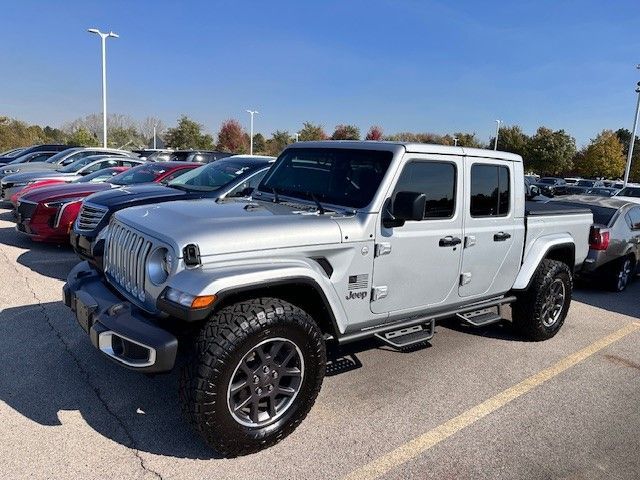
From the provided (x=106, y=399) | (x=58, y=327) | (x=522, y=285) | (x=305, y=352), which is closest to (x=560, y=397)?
(x=522, y=285)

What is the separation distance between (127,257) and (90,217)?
9.98ft

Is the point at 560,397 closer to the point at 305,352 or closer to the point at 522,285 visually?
the point at 522,285

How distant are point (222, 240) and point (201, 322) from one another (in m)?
0.52

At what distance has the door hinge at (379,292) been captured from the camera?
3471 mm

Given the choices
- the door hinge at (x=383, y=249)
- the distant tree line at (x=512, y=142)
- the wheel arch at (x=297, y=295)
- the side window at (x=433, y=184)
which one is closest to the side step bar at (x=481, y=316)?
the side window at (x=433, y=184)

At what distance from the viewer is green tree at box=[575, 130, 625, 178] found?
166 feet

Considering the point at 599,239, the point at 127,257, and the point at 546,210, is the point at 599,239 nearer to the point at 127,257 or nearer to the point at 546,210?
the point at 546,210

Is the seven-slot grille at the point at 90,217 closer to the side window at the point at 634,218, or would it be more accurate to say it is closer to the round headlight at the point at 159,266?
the round headlight at the point at 159,266

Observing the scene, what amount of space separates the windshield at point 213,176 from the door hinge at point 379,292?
3.67 metres

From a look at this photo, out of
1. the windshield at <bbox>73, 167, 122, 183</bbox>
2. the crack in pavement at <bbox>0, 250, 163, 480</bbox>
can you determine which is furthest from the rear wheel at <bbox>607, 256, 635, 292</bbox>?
the windshield at <bbox>73, 167, 122, 183</bbox>

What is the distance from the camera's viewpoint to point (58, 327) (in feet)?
15.1

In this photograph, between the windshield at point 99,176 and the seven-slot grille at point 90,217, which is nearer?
the seven-slot grille at point 90,217

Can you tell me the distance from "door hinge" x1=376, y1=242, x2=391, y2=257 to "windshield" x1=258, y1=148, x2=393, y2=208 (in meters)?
0.33

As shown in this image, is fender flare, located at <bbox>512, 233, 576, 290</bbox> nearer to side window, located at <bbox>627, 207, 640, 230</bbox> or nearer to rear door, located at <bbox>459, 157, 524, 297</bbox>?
rear door, located at <bbox>459, 157, 524, 297</bbox>
